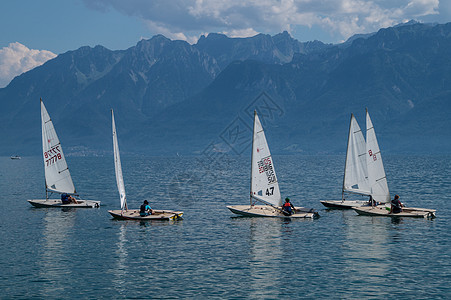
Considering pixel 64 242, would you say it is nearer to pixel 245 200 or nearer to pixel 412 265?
pixel 412 265

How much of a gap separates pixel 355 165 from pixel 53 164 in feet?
147

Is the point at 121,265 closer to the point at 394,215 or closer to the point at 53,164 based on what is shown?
the point at 394,215

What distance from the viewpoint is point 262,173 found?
68938 millimetres

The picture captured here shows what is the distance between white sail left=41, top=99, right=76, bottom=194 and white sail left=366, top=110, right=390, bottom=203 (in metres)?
43.4

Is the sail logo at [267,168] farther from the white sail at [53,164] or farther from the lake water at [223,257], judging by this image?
the white sail at [53,164]

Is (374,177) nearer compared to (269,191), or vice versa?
(269,191)

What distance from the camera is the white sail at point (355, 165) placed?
77.9m

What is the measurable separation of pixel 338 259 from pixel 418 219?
25.7 m

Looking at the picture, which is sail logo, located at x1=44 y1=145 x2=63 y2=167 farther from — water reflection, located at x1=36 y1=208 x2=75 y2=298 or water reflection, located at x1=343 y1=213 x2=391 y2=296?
water reflection, located at x1=343 y1=213 x2=391 y2=296

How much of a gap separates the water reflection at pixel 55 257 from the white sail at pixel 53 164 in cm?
1072

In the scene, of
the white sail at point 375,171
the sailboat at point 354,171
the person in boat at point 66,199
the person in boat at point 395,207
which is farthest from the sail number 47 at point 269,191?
the person in boat at point 66,199

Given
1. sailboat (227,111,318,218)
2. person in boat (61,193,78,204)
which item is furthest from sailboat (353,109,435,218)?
person in boat (61,193,78,204)

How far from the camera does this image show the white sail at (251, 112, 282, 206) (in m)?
67.8

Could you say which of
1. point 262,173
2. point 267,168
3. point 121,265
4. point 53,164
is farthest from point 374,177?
point 53,164
